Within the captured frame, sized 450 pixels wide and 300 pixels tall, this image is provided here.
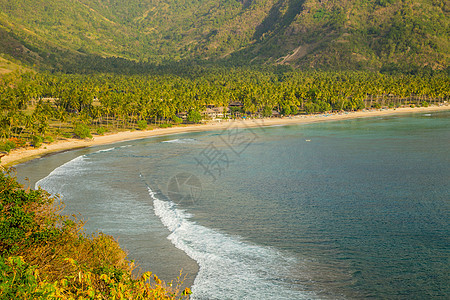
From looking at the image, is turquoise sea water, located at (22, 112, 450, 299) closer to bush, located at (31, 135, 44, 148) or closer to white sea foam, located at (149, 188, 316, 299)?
white sea foam, located at (149, 188, 316, 299)

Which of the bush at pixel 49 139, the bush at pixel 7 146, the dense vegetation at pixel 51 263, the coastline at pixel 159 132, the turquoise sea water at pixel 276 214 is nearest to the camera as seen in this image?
the dense vegetation at pixel 51 263

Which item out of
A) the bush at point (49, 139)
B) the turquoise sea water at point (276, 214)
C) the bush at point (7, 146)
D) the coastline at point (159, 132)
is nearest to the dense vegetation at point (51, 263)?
the turquoise sea water at point (276, 214)

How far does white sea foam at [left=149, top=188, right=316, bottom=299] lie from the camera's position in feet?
96.8

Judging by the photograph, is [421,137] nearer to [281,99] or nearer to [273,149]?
[273,149]

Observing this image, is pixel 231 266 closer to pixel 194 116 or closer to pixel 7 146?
pixel 7 146

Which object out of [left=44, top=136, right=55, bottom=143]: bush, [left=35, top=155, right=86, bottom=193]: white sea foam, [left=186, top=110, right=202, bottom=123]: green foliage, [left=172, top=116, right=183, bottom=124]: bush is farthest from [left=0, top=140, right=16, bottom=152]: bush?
[left=186, top=110, right=202, bottom=123]: green foliage

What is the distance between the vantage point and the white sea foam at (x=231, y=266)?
29500 millimetres

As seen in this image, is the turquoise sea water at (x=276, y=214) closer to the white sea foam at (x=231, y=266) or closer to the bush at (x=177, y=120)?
the white sea foam at (x=231, y=266)

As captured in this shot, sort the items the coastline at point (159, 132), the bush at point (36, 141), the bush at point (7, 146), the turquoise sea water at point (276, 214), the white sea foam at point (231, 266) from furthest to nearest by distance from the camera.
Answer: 1. the bush at point (36, 141)
2. the coastline at point (159, 132)
3. the bush at point (7, 146)
4. the turquoise sea water at point (276, 214)
5. the white sea foam at point (231, 266)

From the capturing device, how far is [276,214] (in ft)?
159

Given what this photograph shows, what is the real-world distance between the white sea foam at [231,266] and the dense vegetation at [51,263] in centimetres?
548

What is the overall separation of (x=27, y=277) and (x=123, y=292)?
3786 mm

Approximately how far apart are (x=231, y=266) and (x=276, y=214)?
15882mm

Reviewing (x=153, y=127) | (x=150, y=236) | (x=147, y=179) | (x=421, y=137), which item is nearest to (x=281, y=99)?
(x=153, y=127)
